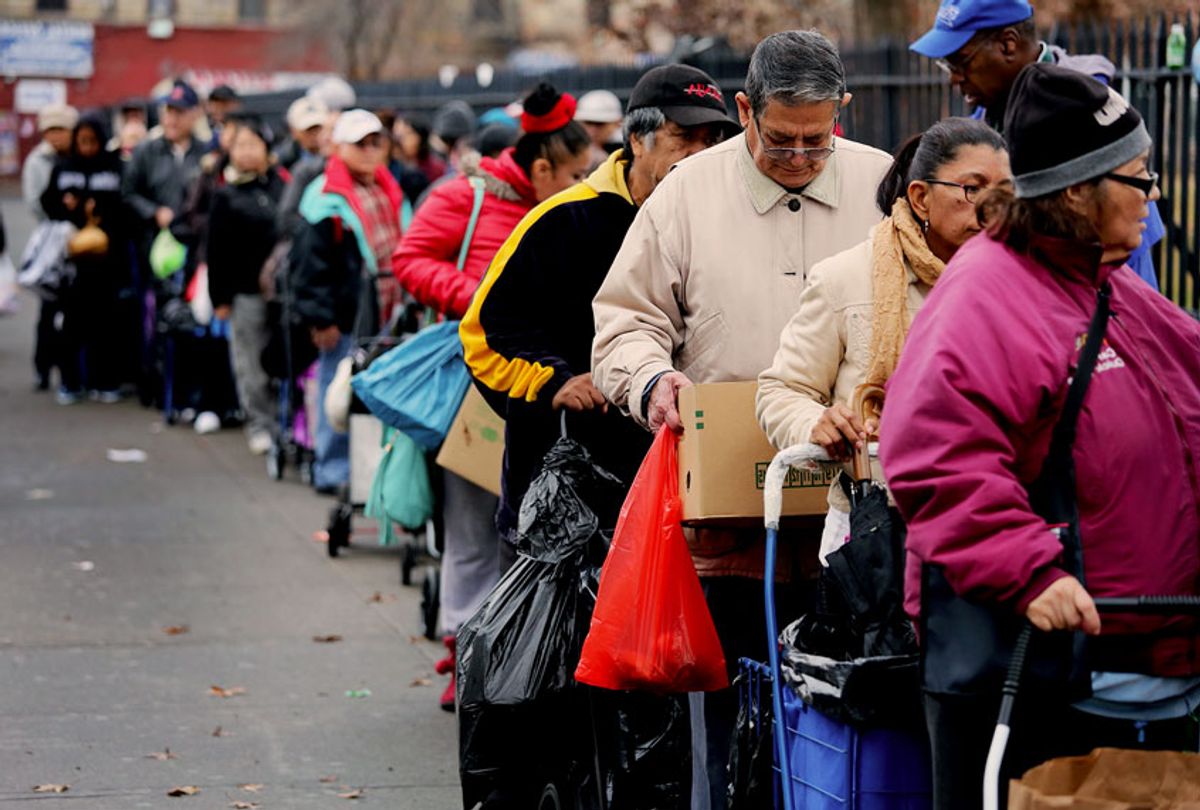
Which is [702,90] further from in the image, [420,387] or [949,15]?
[420,387]

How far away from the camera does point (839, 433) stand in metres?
4.22

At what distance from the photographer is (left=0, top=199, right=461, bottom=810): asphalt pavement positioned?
264 inches

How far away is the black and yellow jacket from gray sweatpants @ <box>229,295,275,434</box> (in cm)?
790

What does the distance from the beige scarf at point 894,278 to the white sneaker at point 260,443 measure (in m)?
10.2

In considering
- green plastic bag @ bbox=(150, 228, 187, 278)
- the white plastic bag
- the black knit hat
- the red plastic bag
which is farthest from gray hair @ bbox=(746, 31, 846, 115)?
the white plastic bag

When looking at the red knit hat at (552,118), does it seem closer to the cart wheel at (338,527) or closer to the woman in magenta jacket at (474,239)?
the woman in magenta jacket at (474,239)

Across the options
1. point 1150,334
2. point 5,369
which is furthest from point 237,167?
point 1150,334

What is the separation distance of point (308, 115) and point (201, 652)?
680cm

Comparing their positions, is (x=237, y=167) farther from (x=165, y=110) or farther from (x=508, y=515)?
(x=508, y=515)

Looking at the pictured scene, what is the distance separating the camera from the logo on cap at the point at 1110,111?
11.9ft

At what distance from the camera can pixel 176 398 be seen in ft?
53.3

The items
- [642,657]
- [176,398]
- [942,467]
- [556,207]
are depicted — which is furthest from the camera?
[176,398]

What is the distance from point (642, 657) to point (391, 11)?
152 feet

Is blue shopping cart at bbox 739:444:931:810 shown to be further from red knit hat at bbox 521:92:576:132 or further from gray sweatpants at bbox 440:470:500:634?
gray sweatpants at bbox 440:470:500:634
